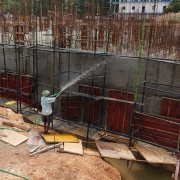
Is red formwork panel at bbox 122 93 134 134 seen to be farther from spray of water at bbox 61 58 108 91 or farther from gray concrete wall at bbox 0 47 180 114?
spray of water at bbox 61 58 108 91

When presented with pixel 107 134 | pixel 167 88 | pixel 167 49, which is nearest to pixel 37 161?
pixel 107 134

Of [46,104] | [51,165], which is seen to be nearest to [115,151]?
[51,165]

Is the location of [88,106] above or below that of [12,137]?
above

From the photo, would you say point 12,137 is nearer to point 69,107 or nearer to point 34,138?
point 34,138

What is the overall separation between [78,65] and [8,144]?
4481 mm

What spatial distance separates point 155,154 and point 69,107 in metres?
4.36

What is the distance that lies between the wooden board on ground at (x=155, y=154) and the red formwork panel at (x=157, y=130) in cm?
46

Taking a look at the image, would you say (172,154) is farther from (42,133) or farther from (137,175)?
(42,133)

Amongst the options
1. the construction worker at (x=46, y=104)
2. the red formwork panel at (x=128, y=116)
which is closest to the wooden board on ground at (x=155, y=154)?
the red formwork panel at (x=128, y=116)

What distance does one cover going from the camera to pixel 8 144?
731 cm

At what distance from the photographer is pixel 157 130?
331 inches

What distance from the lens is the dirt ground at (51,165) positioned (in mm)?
6012

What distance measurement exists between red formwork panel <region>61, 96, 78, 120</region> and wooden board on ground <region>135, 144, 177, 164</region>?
11.2 ft

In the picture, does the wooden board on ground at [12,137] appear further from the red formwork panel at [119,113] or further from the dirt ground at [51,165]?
the red formwork panel at [119,113]
